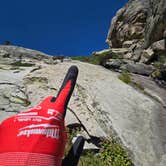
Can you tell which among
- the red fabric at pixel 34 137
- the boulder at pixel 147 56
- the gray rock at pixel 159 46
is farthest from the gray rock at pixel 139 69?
the red fabric at pixel 34 137

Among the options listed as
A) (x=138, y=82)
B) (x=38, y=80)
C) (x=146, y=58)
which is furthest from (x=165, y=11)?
(x=38, y=80)

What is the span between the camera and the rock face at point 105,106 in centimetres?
716

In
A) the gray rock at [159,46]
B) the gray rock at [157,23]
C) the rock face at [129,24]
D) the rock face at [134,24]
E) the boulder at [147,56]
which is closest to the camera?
the boulder at [147,56]

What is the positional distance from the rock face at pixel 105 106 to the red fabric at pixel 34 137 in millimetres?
4729

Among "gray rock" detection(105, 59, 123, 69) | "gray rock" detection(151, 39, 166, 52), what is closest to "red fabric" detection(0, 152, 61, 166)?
"gray rock" detection(105, 59, 123, 69)

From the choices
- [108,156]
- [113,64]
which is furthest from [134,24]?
[108,156]

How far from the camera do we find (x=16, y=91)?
904 centimetres

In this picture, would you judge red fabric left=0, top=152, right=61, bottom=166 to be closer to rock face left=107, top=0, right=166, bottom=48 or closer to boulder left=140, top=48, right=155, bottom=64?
boulder left=140, top=48, right=155, bottom=64

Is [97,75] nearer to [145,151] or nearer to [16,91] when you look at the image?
[16,91]

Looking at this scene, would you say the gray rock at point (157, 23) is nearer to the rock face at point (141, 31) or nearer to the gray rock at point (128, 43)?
the rock face at point (141, 31)

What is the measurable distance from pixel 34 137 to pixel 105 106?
20.5ft

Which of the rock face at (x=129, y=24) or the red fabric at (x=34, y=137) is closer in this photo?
the red fabric at (x=34, y=137)

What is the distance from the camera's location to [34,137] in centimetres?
211

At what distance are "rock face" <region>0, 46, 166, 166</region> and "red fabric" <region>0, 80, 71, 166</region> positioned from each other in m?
4.73
